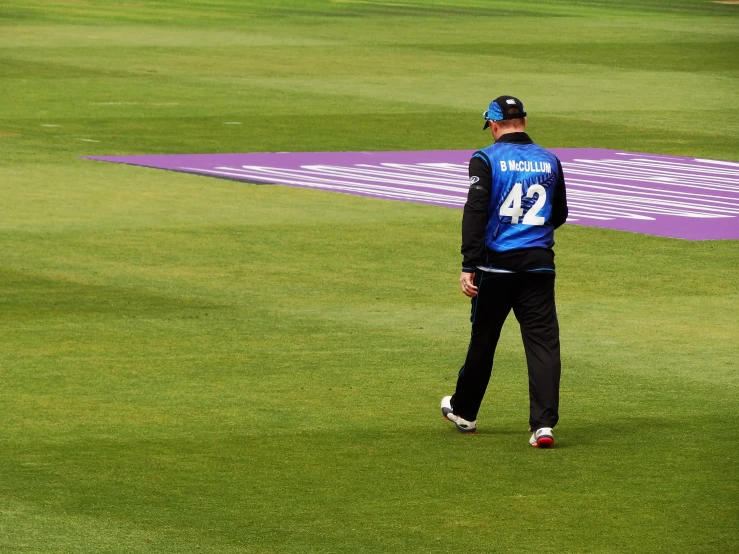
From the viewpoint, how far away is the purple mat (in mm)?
19781

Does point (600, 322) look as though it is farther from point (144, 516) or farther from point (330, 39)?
point (330, 39)

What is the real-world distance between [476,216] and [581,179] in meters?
13.0

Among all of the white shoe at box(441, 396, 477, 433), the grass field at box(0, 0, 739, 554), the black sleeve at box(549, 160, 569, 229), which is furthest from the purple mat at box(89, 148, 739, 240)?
the white shoe at box(441, 396, 477, 433)

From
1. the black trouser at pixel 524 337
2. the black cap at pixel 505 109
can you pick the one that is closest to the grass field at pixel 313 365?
the black trouser at pixel 524 337

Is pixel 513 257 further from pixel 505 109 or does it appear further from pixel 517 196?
pixel 505 109

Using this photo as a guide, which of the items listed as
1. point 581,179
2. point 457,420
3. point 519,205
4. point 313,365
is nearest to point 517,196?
point 519,205

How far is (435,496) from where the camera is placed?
9039 mm

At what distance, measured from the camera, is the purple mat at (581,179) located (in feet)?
64.9

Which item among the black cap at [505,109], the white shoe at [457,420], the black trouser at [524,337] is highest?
the black cap at [505,109]

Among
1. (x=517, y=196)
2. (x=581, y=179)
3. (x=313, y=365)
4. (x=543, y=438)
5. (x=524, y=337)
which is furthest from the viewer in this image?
(x=581, y=179)

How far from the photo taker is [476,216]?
33.1 ft

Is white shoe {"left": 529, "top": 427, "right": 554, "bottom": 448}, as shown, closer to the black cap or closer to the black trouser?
the black trouser

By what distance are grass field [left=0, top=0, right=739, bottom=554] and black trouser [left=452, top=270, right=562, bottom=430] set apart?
0.70 feet

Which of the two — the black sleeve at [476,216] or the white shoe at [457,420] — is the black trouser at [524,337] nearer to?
the white shoe at [457,420]
